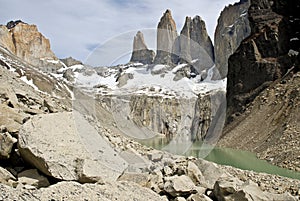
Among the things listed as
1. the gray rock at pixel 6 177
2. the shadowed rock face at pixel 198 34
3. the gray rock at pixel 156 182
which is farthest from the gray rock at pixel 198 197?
the shadowed rock face at pixel 198 34

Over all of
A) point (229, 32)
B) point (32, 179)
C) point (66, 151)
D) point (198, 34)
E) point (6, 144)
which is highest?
point (198, 34)

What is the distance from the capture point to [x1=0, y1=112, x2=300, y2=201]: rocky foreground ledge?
20.6 feet

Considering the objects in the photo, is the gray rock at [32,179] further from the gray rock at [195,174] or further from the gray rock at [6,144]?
the gray rock at [195,174]

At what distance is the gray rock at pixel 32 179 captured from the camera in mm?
7512

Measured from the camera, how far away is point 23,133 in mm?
8312

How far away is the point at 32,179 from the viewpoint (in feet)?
25.2

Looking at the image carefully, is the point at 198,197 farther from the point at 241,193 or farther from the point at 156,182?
the point at 156,182

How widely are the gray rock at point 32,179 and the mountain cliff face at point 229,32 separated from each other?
451 ft

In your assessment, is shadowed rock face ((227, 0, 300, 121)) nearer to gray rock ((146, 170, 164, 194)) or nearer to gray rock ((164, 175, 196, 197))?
gray rock ((146, 170, 164, 194))

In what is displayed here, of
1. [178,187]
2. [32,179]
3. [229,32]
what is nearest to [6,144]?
[32,179]

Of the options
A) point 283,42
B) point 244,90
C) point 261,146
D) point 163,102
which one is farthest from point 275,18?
point 163,102

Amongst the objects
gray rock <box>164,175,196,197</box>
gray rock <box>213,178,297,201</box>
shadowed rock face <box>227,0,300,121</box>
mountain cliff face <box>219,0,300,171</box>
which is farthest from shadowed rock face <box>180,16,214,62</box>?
gray rock <box>213,178,297,201</box>

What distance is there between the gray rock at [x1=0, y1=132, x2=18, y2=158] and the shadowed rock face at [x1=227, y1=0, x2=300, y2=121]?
1912 inches

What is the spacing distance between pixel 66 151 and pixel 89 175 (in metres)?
1.10
